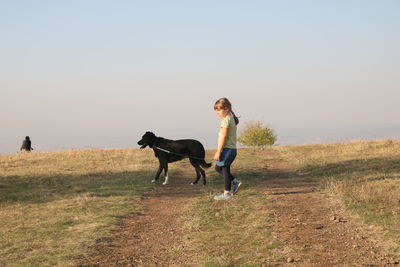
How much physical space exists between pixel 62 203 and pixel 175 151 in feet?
16.4

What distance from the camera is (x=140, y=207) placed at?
12.9 metres

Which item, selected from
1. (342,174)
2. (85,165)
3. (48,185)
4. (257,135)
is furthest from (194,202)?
(257,135)

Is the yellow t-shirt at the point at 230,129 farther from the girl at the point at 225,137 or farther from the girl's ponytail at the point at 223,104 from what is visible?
the girl's ponytail at the point at 223,104

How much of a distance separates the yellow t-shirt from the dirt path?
192 centimetres

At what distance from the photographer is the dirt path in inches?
301

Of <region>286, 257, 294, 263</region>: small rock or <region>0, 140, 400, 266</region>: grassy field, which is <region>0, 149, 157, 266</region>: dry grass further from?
<region>286, 257, 294, 263</region>: small rock

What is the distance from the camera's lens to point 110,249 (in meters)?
8.62

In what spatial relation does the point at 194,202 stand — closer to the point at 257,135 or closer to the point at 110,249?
the point at 110,249

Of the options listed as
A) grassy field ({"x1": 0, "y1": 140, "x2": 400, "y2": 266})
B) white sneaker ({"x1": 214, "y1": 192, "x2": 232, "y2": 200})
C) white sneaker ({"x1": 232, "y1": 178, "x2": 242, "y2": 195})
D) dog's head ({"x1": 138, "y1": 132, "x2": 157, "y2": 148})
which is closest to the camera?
grassy field ({"x1": 0, "y1": 140, "x2": 400, "y2": 266})

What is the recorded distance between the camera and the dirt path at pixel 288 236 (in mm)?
7639

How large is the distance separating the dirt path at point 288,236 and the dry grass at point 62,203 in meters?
0.56

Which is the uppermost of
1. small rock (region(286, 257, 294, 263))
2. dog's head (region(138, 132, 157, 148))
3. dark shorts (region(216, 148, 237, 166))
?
dog's head (region(138, 132, 157, 148))

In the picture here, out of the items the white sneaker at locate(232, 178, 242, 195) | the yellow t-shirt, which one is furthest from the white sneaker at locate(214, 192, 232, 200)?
the yellow t-shirt

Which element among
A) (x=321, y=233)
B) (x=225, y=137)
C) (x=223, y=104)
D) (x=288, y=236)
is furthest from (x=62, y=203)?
(x=321, y=233)
